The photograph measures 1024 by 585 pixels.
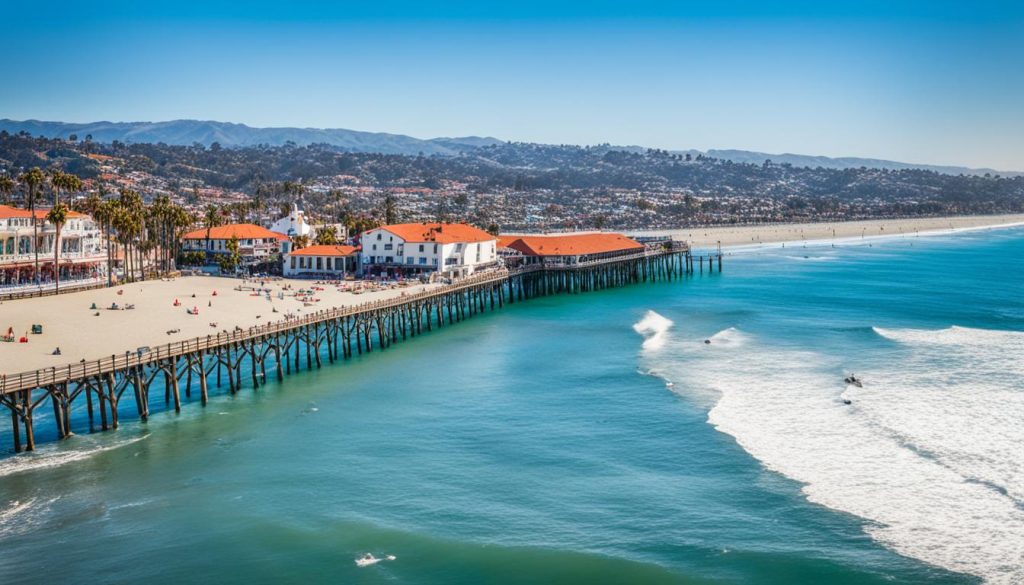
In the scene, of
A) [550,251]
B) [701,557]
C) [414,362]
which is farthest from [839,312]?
[701,557]

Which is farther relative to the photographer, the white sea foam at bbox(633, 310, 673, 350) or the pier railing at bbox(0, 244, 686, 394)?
the white sea foam at bbox(633, 310, 673, 350)

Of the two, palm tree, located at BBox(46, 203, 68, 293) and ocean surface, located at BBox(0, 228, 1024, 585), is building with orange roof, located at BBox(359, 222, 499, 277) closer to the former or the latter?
ocean surface, located at BBox(0, 228, 1024, 585)

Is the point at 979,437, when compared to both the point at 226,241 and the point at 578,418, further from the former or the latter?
the point at 226,241

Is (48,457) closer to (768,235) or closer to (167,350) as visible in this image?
(167,350)

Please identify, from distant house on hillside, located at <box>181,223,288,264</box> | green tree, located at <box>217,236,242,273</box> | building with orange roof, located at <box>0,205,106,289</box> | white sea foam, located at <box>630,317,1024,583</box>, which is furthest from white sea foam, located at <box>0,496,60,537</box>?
distant house on hillside, located at <box>181,223,288,264</box>

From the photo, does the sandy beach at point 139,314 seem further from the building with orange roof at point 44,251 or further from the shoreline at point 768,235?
the shoreline at point 768,235

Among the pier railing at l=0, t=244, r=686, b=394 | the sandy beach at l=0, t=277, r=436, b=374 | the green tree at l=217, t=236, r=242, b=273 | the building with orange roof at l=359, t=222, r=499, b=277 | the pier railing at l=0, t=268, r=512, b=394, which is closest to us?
the pier railing at l=0, t=268, r=512, b=394
